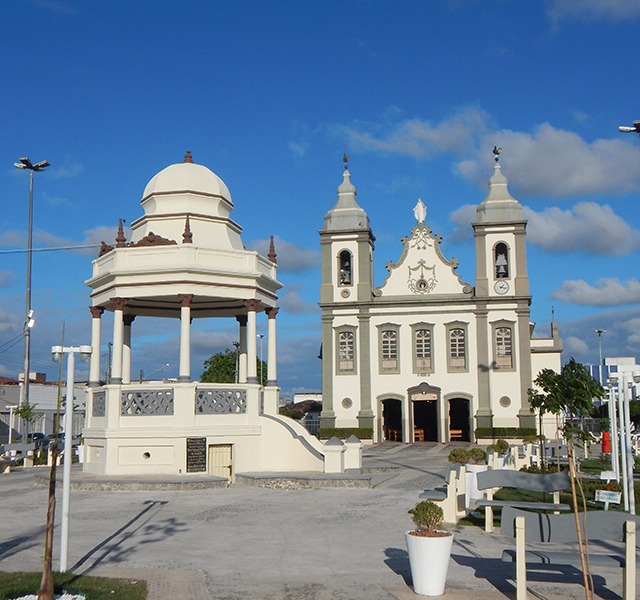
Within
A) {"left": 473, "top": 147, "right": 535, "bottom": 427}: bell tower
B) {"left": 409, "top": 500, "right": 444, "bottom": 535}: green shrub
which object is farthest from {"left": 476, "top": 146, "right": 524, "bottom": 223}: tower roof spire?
{"left": 409, "top": 500, "right": 444, "bottom": 535}: green shrub

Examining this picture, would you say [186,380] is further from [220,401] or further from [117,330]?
[117,330]

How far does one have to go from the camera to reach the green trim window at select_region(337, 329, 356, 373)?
158 feet

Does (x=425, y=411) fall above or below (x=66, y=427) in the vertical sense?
below

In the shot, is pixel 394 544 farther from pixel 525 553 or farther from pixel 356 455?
pixel 356 455

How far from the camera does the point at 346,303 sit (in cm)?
4828

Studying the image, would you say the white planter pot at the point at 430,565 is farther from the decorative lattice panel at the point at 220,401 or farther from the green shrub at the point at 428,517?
the decorative lattice panel at the point at 220,401

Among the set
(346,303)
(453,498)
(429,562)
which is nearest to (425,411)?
(346,303)

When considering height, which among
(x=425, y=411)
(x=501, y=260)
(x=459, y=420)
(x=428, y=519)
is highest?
(x=501, y=260)

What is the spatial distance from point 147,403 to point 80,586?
42.3ft

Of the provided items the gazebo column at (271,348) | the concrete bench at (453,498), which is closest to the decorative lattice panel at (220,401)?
the gazebo column at (271,348)

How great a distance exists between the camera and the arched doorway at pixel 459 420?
1866 inches

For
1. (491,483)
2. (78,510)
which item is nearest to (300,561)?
(491,483)

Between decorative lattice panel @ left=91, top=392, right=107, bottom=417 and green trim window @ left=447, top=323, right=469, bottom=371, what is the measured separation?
91.2 ft

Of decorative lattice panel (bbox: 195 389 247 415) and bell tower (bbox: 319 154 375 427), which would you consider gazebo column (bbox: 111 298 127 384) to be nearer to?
decorative lattice panel (bbox: 195 389 247 415)
